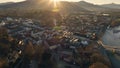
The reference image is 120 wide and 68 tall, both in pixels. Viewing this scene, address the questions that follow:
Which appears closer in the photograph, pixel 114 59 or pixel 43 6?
pixel 114 59

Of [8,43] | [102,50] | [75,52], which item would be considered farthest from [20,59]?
[102,50]

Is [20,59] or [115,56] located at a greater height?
[20,59]

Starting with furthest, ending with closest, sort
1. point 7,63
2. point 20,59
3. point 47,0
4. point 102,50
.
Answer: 1. point 47,0
2. point 102,50
3. point 20,59
4. point 7,63

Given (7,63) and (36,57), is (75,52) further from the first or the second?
(7,63)

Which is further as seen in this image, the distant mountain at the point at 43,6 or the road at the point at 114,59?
the distant mountain at the point at 43,6

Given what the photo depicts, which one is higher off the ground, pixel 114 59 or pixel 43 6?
pixel 114 59

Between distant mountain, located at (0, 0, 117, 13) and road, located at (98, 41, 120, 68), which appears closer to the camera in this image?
road, located at (98, 41, 120, 68)

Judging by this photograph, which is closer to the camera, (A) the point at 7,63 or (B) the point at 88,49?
(A) the point at 7,63

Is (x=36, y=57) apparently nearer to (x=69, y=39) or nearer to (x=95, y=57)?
(x=95, y=57)

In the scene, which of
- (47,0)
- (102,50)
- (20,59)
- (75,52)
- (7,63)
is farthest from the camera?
(47,0)

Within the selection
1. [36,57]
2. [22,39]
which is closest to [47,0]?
[22,39]
